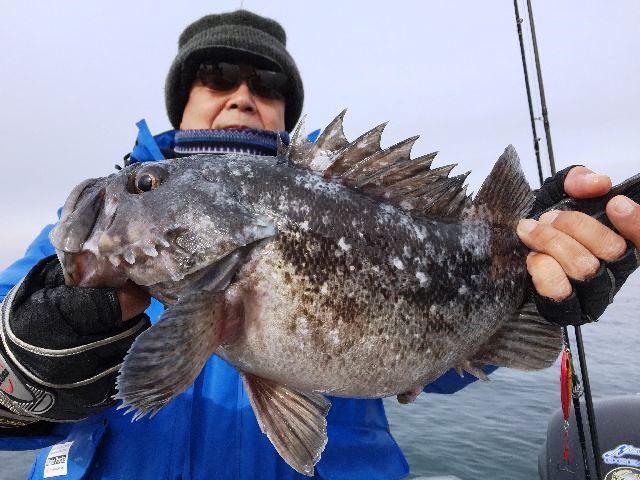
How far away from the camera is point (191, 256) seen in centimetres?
193

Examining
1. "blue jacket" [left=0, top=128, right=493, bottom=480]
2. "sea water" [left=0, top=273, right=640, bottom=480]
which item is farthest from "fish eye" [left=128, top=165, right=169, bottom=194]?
"sea water" [left=0, top=273, right=640, bottom=480]

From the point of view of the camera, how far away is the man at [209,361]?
2064mm

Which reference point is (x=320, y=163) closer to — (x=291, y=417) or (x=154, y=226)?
(x=154, y=226)

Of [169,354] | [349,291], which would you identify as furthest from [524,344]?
[169,354]

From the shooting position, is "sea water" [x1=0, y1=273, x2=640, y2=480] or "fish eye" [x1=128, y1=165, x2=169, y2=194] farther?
"sea water" [x1=0, y1=273, x2=640, y2=480]

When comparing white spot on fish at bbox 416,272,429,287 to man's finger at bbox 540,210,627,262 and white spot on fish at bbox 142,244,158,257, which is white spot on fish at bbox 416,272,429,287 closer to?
man's finger at bbox 540,210,627,262

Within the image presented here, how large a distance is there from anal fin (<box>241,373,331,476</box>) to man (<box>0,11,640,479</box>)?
624 mm

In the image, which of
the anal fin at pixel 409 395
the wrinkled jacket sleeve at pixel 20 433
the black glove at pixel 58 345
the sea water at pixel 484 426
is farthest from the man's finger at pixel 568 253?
the sea water at pixel 484 426

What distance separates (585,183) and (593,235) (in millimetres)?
254

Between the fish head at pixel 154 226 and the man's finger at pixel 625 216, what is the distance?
59.0 inches

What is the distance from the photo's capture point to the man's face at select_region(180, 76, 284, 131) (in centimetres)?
427

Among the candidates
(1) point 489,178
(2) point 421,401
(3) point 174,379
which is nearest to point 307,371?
(3) point 174,379

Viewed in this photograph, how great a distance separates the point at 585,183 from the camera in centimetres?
230

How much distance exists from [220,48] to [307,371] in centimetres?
342
